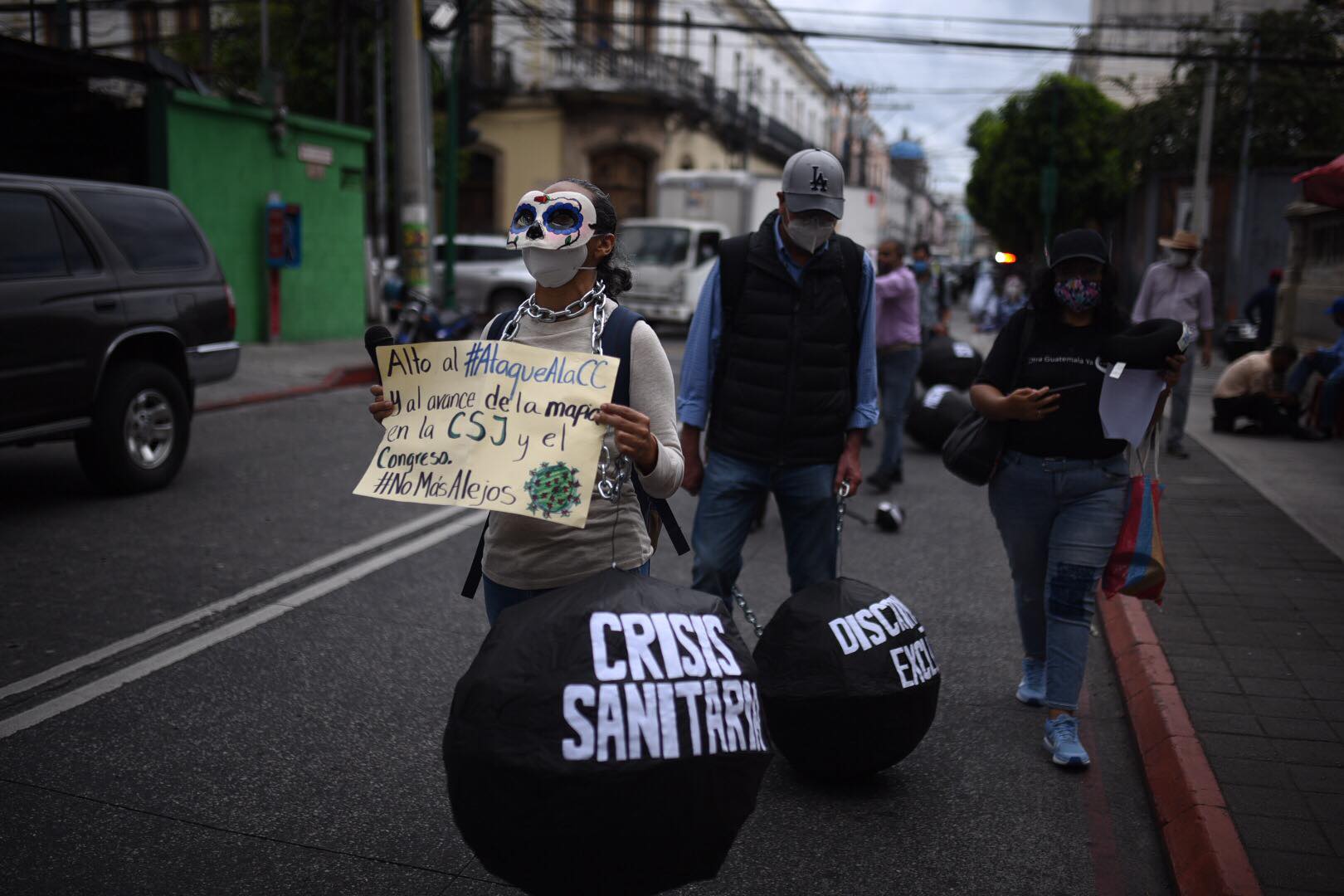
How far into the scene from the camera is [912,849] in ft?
11.8

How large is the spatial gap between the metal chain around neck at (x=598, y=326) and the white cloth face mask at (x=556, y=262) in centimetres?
6

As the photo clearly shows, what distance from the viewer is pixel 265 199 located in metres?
17.7

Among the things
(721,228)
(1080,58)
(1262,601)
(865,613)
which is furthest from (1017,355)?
(1080,58)

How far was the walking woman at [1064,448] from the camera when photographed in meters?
4.11

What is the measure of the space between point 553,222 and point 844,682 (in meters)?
1.73

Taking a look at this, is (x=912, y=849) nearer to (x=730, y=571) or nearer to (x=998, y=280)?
(x=730, y=571)

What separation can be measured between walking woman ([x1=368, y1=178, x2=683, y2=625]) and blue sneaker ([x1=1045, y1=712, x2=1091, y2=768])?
1.95m

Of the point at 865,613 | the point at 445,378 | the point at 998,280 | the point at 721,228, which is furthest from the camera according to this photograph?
the point at 998,280

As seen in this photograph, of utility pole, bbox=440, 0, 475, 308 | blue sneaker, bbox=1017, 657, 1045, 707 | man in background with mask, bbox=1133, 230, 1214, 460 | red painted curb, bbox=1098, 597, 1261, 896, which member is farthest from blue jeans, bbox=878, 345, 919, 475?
utility pole, bbox=440, 0, 475, 308

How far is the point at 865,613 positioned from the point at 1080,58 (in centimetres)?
6365

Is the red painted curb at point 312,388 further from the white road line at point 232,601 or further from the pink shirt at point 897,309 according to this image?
the pink shirt at point 897,309

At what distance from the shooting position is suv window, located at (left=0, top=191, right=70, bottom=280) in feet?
23.6

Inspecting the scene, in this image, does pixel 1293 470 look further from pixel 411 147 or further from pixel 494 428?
pixel 411 147

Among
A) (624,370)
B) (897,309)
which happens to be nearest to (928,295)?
(897,309)
